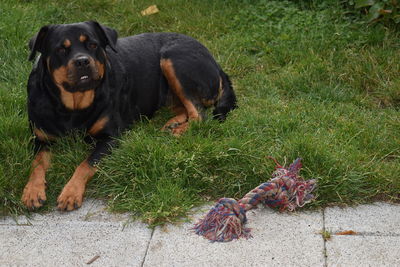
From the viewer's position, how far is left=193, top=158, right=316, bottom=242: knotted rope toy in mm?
3484

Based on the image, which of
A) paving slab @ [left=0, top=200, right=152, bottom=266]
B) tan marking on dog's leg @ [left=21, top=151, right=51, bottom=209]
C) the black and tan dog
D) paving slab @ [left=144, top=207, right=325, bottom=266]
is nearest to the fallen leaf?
the black and tan dog

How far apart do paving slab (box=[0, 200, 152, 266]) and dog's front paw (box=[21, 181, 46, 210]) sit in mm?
81

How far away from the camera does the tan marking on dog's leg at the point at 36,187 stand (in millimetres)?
3773

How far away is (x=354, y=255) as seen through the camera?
3301mm

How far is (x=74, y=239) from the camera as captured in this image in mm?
3504

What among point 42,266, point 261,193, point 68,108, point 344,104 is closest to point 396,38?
point 344,104

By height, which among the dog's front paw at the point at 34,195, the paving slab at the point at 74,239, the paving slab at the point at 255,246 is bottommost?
the paving slab at the point at 255,246

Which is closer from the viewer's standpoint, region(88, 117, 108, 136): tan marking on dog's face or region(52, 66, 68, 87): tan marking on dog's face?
region(52, 66, 68, 87): tan marking on dog's face

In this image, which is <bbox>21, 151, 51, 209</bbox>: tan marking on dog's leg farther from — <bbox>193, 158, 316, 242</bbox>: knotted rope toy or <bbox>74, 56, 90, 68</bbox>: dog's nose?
<bbox>193, 158, 316, 242</bbox>: knotted rope toy

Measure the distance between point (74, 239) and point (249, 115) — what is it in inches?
71.3

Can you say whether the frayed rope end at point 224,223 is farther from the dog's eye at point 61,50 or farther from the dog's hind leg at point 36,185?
the dog's eye at point 61,50

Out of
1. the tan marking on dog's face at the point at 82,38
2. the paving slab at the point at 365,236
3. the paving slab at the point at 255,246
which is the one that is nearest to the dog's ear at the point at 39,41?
the tan marking on dog's face at the point at 82,38

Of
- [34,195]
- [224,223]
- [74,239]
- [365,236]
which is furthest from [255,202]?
[34,195]

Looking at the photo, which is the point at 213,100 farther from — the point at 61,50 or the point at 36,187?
the point at 36,187
